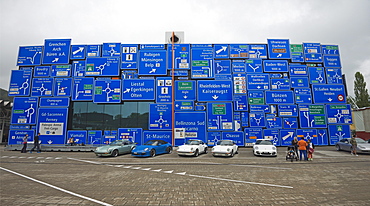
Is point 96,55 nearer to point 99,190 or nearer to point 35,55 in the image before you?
point 35,55

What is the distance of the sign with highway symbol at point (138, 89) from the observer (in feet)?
71.4

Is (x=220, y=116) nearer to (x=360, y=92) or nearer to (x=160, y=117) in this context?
(x=160, y=117)

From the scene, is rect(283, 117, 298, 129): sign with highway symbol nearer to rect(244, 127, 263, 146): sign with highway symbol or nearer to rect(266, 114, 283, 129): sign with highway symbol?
rect(266, 114, 283, 129): sign with highway symbol

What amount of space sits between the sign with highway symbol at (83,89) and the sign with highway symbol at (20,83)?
5.79 meters

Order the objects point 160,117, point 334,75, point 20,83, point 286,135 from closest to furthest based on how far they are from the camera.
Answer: point 286,135
point 160,117
point 20,83
point 334,75

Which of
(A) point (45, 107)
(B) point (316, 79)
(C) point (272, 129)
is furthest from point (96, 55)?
(B) point (316, 79)

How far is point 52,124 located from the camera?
21.4 metres

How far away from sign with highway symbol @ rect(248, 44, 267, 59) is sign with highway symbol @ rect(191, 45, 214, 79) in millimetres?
5012

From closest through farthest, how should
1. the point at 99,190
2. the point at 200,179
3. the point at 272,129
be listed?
the point at 99,190 → the point at 200,179 → the point at 272,129

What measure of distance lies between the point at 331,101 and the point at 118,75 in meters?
25.6

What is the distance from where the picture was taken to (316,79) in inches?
882

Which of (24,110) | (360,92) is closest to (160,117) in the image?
(24,110)

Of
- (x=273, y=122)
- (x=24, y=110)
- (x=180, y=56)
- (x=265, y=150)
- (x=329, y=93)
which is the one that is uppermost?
(x=180, y=56)

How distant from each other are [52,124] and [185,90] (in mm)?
15937
